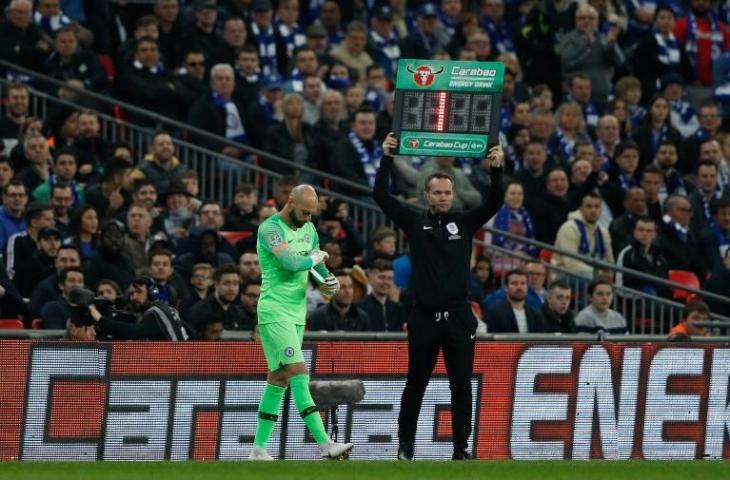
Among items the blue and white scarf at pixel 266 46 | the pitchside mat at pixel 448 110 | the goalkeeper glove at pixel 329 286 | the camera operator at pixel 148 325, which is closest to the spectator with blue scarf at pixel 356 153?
the blue and white scarf at pixel 266 46

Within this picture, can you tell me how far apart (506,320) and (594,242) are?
3.08m

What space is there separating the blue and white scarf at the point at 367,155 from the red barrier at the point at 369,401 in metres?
6.03

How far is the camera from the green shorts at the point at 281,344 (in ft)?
45.3

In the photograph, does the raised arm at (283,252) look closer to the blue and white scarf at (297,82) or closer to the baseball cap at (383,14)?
the blue and white scarf at (297,82)

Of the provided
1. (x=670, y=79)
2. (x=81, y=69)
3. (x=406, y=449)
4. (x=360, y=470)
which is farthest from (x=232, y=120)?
→ (x=360, y=470)

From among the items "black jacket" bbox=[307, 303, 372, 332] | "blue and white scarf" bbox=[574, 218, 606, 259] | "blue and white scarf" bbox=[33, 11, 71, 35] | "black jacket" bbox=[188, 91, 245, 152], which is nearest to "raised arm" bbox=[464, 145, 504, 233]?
"black jacket" bbox=[307, 303, 372, 332]

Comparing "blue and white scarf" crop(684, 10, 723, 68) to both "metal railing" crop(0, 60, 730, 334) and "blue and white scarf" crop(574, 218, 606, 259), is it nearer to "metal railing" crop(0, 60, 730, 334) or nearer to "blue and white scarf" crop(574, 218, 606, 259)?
"blue and white scarf" crop(574, 218, 606, 259)

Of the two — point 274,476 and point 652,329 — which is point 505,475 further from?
point 652,329

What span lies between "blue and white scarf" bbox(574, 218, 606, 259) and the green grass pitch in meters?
7.21

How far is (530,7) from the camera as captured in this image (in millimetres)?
26094

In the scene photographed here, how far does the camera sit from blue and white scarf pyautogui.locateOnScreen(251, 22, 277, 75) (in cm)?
2322

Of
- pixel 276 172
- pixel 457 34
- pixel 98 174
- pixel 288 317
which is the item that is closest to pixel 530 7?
pixel 457 34

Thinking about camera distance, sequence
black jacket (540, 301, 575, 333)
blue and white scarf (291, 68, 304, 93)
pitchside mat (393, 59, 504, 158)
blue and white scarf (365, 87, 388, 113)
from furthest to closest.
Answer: blue and white scarf (365, 87, 388, 113) → blue and white scarf (291, 68, 304, 93) → black jacket (540, 301, 575, 333) → pitchside mat (393, 59, 504, 158)

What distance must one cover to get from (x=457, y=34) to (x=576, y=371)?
10.0 m
